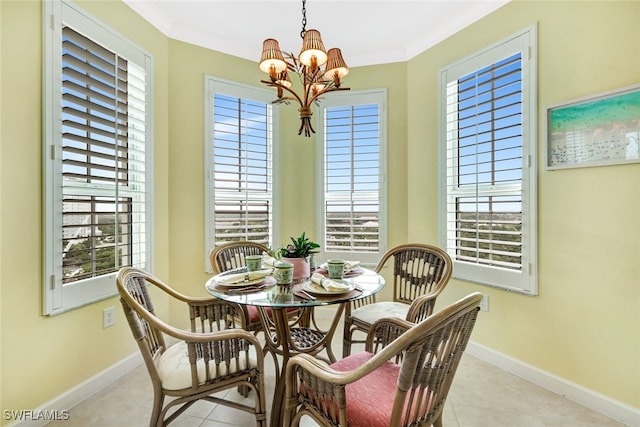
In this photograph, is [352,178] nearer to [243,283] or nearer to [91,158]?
[243,283]

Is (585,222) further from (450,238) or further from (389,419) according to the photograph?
(389,419)

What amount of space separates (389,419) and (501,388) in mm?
1614

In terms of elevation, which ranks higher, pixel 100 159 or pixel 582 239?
pixel 100 159

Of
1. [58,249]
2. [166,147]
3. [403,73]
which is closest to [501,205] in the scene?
[403,73]

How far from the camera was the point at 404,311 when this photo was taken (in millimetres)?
2248

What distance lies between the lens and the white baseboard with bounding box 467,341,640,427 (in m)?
1.80

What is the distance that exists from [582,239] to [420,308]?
3.94ft

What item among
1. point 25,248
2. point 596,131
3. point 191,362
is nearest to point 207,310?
point 191,362

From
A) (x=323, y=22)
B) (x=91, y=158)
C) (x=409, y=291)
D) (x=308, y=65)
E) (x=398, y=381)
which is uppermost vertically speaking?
(x=323, y=22)

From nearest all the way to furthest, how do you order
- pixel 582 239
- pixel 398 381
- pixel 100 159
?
pixel 398 381
pixel 582 239
pixel 100 159

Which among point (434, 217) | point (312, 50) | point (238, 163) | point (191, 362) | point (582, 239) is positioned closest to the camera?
point (191, 362)

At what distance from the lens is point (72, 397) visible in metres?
1.92

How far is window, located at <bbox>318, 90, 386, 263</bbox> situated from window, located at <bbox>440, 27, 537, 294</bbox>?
27.7 inches

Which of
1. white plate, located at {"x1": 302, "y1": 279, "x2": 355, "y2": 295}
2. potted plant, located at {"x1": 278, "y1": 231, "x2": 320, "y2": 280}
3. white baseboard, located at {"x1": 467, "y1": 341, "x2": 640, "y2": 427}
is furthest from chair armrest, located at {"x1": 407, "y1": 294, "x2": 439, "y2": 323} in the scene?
white baseboard, located at {"x1": 467, "y1": 341, "x2": 640, "y2": 427}
